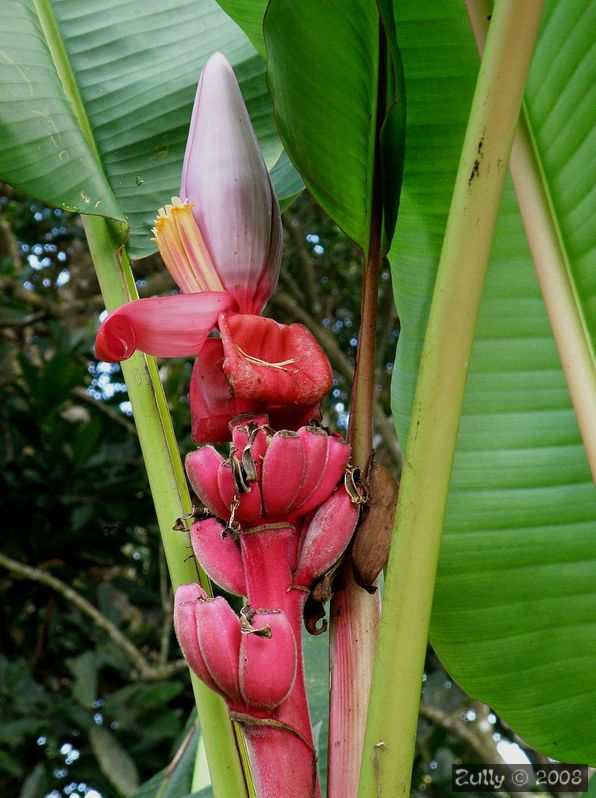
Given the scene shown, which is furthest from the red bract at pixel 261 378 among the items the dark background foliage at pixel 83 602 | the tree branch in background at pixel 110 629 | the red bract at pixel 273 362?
the tree branch in background at pixel 110 629

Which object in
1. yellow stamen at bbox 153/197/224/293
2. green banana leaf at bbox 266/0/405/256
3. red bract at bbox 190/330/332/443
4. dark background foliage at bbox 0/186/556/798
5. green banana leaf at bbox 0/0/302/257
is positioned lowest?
dark background foliage at bbox 0/186/556/798

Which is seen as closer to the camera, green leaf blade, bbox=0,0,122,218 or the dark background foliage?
green leaf blade, bbox=0,0,122,218

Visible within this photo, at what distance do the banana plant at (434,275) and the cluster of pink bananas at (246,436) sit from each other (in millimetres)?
32

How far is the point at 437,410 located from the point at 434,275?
0.25m

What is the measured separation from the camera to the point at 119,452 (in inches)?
84.2

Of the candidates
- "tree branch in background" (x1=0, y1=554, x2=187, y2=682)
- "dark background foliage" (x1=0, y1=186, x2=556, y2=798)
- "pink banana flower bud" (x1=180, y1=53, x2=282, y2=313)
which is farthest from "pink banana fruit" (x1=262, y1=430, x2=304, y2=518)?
"tree branch in background" (x1=0, y1=554, x2=187, y2=682)

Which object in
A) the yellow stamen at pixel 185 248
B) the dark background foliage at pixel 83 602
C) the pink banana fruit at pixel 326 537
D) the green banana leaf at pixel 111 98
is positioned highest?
the green banana leaf at pixel 111 98

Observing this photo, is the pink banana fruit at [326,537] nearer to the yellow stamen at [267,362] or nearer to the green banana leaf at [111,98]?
the yellow stamen at [267,362]

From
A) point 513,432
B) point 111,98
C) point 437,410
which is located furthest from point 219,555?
point 111,98

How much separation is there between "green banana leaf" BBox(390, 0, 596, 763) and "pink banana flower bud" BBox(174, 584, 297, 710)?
0.21m

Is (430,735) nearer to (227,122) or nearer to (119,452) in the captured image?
(119,452)

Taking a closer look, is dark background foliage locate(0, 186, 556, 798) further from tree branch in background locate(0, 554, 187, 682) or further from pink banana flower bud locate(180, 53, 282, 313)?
pink banana flower bud locate(180, 53, 282, 313)

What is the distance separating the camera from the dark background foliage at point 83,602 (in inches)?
69.4

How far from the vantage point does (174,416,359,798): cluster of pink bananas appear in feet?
1.28
